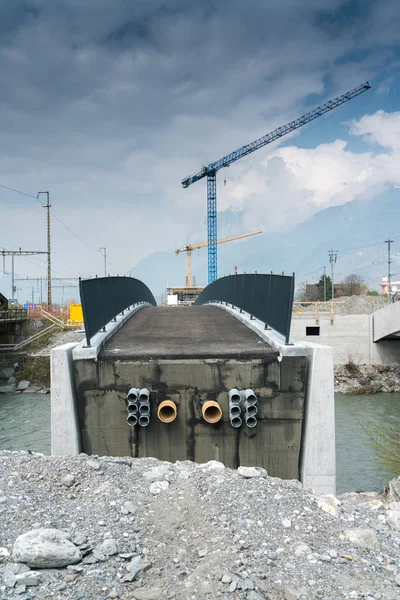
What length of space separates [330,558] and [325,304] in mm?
53974

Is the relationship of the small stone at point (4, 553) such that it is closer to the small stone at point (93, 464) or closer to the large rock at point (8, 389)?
the small stone at point (93, 464)

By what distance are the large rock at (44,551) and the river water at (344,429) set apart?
10.2 m

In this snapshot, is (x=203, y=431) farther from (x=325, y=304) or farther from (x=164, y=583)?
(x=325, y=304)

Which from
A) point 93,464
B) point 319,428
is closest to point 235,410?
point 319,428

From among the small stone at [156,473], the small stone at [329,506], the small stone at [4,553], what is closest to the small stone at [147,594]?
the small stone at [4,553]

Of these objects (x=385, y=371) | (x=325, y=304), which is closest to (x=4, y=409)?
(x=385, y=371)

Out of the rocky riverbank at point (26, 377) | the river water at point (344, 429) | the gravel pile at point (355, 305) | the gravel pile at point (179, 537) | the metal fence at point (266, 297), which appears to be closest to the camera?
the gravel pile at point (179, 537)

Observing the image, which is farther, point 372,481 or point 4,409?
point 4,409

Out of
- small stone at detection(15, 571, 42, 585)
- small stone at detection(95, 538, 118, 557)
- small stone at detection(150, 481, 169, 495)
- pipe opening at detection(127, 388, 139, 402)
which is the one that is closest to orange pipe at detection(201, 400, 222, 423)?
pipe opening at detection(127, 388, 139, 402)

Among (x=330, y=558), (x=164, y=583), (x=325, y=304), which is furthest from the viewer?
(x=325, y=304)

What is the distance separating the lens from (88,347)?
971 cm

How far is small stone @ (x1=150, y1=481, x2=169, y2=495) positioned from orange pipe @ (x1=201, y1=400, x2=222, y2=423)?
8.86 feet

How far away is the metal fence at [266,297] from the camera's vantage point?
10.4 m

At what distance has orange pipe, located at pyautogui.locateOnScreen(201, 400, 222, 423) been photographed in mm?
9062
